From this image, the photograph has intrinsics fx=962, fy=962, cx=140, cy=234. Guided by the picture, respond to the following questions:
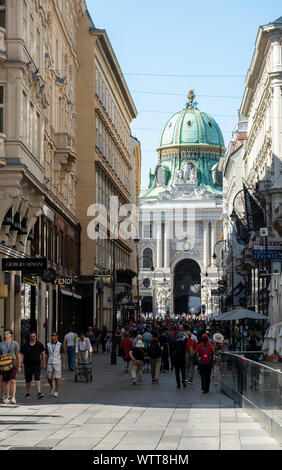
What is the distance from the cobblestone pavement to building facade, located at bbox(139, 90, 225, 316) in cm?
12197

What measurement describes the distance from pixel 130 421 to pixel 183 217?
14009cm

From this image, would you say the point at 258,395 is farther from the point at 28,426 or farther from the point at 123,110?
the point at 123,110

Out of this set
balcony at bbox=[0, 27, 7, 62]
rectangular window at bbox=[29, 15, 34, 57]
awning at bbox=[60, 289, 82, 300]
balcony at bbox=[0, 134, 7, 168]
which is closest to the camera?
balcony at bbox=[0, 134, 7, 168]

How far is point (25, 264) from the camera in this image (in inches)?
1224

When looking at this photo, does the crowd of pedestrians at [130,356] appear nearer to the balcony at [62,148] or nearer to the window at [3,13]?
the balcony at [62,148]

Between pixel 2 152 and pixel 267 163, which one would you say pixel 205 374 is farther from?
pixel 267 163

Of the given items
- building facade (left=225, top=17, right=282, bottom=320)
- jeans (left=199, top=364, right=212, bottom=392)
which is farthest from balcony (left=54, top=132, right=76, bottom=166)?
jeans (left=199, top=364, right=212, bottom=392)

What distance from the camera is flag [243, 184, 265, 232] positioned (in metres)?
48.2

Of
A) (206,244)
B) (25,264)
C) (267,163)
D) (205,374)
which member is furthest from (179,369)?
(206,244)

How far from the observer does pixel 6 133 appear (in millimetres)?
30953

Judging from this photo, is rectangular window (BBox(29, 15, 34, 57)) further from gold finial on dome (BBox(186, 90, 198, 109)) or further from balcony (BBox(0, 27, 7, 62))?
gold finial on dome (BBox(186, 90, 198, 109))

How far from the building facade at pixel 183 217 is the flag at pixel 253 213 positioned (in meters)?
97.1

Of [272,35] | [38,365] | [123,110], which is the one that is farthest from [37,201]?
[123,110]
